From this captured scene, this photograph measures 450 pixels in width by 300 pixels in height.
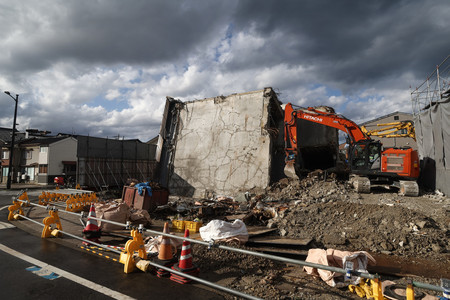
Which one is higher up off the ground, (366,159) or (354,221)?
(366,159)

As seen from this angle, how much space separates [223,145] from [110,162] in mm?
8565

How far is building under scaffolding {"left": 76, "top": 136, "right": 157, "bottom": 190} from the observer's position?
16062 millimetres

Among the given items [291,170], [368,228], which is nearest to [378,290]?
[368,228]

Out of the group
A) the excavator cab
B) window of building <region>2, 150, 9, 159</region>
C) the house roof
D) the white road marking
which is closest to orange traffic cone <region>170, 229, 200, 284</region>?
the white road marking

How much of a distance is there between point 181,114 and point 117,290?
13319mm

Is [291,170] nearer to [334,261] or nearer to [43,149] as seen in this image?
[334,261]

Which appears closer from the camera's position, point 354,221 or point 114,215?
point 114,215

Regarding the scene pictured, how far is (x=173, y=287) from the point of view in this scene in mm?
3883

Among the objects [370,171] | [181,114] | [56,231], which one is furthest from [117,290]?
[181,114]

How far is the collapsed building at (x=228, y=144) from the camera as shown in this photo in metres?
13.3

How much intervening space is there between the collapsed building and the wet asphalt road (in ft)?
29.5

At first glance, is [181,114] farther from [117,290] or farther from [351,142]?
[117,290]

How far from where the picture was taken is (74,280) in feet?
13.2

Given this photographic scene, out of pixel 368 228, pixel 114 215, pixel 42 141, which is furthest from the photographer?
pixel 42 141
